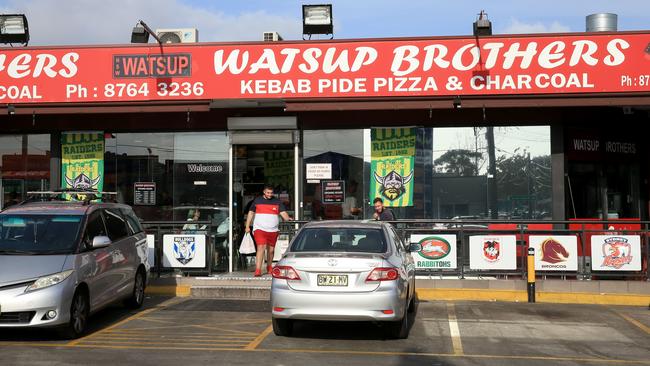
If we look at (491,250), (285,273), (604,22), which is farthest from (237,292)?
(604,22)

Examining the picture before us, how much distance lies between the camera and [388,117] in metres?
14.3

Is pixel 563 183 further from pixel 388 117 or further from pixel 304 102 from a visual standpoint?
pixel 304 102

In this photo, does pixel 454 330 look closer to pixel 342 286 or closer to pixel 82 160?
pixel 342 286

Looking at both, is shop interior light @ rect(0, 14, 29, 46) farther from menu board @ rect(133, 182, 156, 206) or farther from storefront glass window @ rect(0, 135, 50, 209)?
menu board @ rect(133, 182, 156, 206)

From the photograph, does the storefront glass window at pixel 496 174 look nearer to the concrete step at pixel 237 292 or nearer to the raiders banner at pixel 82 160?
the concrete step at pixel 237 292

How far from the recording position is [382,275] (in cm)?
787

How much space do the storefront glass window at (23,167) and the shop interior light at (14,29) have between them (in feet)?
7.25

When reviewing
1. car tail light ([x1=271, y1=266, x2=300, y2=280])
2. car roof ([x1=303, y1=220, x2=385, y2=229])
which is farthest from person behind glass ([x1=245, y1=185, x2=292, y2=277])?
car tail light ([x1=271, y1=266, x2=300, y2=280])

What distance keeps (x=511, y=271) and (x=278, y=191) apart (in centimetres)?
540

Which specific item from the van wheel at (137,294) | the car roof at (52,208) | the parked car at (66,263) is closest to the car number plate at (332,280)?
the parked car at (66,263)

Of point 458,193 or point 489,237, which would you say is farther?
point 458,193

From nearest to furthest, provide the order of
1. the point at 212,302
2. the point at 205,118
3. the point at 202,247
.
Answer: the point at 212,302, the point at 202,247, the point at 205,118

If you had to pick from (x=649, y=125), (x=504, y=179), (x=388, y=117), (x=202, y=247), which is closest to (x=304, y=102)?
(x=388, y=117)

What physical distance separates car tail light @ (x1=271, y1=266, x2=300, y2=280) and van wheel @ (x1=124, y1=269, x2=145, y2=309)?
3.50m
